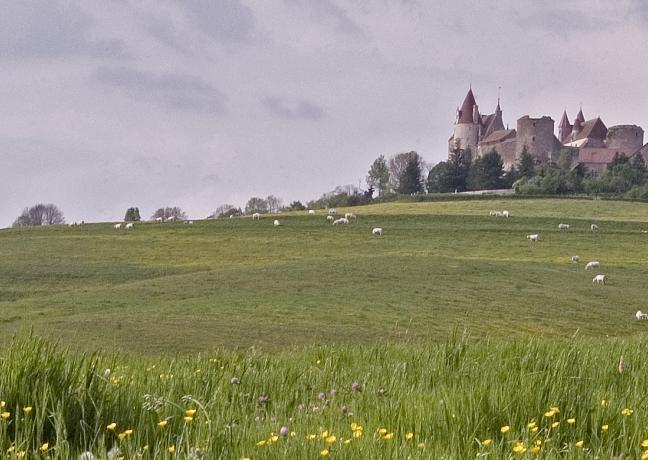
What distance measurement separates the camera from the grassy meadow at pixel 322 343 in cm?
396

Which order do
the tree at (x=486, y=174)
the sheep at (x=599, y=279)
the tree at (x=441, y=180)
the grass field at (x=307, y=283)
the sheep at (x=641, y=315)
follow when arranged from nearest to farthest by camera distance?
the grass field at (x=307, y=283) < the sheep at (x=641, y=315) < the sheep at (x=599, y=279) < the tree at (x=486, y=174) < the tree at (x=441, y=180)

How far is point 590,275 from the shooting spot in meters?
40.1

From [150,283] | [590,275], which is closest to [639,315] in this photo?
[590,275]

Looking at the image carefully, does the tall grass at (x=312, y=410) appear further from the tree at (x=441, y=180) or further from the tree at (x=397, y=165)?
the tree at (x=397, y=165)

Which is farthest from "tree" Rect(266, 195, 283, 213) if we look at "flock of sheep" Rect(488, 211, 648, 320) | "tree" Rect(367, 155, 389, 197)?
"flock of sheep" Rect(488, 211, 648, 320)

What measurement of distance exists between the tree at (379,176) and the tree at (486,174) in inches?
1214

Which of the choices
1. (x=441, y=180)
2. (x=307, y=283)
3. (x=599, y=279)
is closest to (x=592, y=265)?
(x=599, y=279)

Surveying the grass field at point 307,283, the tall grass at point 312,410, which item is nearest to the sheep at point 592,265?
the grass field at point 307,283

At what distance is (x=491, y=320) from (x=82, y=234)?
127 ft

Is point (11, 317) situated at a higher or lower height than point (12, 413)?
lower

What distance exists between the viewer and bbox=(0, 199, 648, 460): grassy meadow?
3.96 meters

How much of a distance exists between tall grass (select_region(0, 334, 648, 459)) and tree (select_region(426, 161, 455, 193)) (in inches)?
5771

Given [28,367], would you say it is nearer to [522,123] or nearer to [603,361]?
[603,361]

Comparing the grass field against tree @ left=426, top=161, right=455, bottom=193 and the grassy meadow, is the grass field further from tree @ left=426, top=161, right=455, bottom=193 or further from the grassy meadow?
tree @ left=426, top=161, right=455, bottom=193
